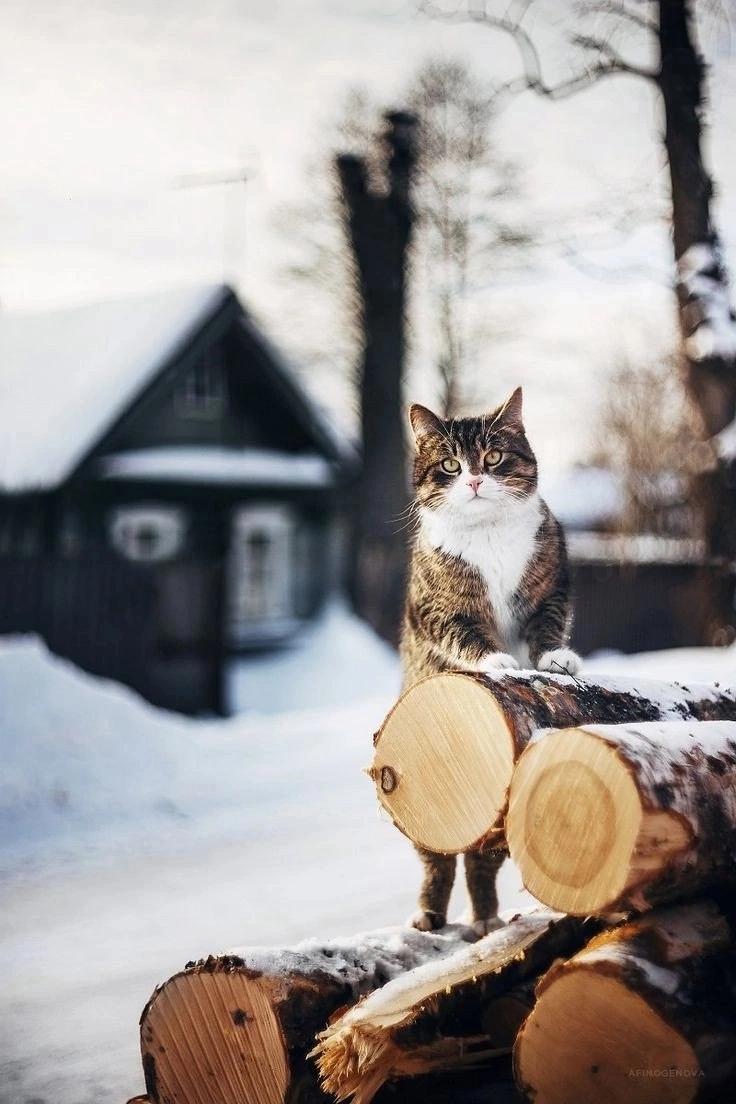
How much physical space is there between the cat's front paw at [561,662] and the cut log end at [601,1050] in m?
1.05

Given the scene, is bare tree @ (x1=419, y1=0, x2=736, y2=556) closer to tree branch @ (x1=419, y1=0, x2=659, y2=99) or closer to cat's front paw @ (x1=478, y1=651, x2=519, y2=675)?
tree branch @ (x1=419, y1=0, x2=659, y2=99)

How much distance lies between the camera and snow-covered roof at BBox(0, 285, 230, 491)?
13.6 metres

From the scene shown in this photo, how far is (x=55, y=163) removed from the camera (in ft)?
24.1

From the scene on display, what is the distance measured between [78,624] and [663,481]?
538 inches

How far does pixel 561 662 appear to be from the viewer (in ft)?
11.2

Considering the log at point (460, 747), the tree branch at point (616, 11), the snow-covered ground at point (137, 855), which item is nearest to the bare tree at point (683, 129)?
the tree branch at point (616, 11)

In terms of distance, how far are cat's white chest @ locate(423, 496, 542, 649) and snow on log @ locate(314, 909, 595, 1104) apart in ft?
3.33

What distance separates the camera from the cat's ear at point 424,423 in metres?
3.84

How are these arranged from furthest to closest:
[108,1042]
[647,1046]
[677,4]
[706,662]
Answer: [706,662] < [677,4] < [108,1042] < [647,1046]

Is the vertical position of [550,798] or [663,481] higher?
[663,481]

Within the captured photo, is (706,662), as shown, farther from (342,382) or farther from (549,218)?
(342,382)

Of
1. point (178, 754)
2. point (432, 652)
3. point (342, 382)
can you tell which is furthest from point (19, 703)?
point (342, 382)

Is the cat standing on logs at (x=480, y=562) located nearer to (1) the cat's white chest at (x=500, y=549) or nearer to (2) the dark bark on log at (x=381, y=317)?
(1) the cat's white chest at (x=500, y=549)

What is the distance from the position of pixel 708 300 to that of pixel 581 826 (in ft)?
27.5
